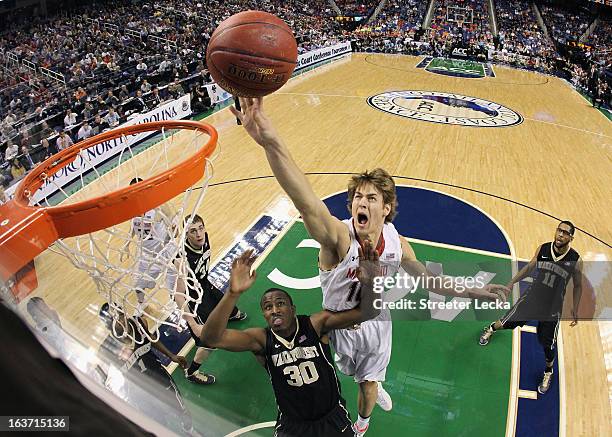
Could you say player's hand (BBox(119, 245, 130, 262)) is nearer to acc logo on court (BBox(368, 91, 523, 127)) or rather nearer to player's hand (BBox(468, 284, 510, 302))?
player's hand (BBox(468, 284, 510, 302))

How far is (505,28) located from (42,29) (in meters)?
25.6

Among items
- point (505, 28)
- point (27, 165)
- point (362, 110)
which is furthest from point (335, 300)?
point (505, 28)

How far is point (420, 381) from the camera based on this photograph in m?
4.34

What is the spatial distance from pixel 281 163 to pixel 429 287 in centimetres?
257

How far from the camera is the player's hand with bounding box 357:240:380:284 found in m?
2.79

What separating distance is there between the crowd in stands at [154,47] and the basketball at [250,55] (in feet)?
19.5

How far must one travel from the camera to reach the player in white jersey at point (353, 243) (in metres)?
2.25

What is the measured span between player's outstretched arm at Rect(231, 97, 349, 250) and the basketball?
0.63m

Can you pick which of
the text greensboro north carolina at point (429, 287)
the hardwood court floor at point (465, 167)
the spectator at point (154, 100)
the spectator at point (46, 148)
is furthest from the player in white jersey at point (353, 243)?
the spectator at point (154, 100)

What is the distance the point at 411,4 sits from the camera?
3194 centimetres

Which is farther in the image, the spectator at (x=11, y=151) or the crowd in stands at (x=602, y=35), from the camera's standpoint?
the crowd in stands at (x=602, y=35)

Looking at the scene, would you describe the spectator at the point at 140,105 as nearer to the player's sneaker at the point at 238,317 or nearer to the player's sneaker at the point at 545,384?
the player's sneaker at the point at 238,317

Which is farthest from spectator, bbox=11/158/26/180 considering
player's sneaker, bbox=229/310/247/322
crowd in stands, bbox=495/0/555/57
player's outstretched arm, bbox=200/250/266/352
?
crowd in stands, bbox=495/0/555/57

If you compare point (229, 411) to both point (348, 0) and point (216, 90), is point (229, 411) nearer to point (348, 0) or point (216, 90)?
point (216, 90)
